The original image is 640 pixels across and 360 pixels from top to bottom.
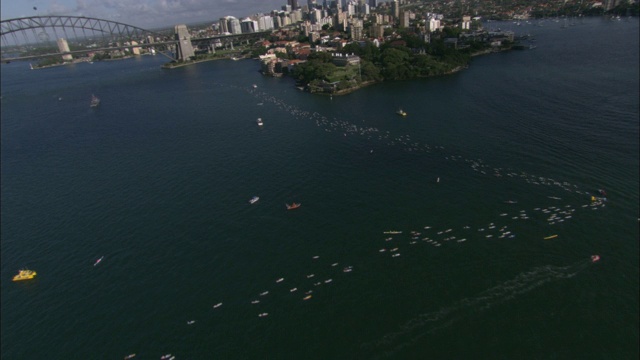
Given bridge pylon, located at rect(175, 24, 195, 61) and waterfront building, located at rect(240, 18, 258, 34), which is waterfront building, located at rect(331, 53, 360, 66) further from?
waterfront building, located at rect(240, 18, 258, 34)

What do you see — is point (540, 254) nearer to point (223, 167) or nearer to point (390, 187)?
point (390, 187)

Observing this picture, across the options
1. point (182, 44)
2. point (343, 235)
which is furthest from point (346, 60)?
point (182, 44)

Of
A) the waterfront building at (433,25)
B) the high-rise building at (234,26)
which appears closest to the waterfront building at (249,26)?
→ the high-rise building at (234,26)

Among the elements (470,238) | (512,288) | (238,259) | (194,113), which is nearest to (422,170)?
(470,238)

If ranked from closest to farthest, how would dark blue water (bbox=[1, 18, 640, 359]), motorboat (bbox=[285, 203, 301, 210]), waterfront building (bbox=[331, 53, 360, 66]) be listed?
dark blue water (bbox=[1, 18, 640, 359]) < motorboat (bbox=[285, 203, 301, 210]) < waterfront building (bbox=[331, 53, 360, 66])

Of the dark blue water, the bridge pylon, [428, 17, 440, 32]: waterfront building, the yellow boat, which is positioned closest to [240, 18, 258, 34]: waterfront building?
the bridge pylon

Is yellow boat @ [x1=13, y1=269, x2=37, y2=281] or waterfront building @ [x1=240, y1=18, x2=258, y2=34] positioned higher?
waterfront building @ [x1=240, y1=18, x2=258, y2=34]
